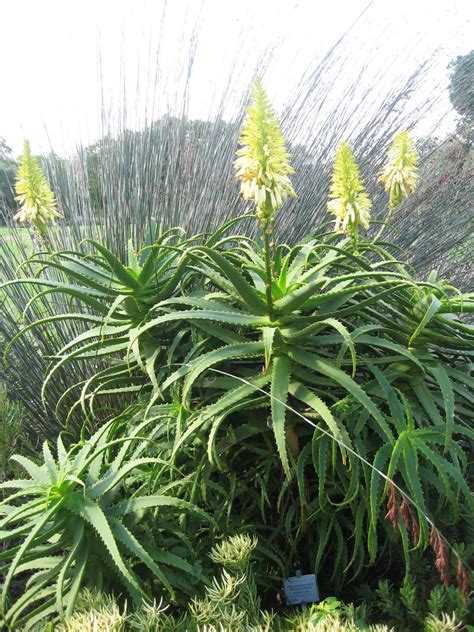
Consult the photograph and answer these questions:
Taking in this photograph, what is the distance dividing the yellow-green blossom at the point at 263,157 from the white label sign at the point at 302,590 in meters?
0.85

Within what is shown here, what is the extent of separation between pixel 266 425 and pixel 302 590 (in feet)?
1.30

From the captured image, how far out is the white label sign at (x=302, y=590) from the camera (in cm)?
128

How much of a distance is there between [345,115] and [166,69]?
97 cm

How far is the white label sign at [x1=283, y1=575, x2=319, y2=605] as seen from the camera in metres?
1.28

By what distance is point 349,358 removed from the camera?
1.45 meters

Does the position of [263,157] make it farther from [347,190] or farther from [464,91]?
[464,91]

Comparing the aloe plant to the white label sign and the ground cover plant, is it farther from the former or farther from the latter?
the white label sign

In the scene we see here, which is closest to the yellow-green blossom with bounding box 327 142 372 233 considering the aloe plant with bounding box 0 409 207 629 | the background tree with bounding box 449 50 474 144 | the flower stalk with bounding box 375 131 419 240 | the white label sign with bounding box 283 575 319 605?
the flower stalk with bounding box 375 131 419 240

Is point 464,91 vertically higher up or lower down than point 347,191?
higher up

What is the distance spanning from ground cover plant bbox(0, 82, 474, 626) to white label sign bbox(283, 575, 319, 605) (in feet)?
0.28

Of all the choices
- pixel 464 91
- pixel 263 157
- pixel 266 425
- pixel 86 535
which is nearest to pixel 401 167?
pixel 263 157

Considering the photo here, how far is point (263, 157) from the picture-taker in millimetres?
1098

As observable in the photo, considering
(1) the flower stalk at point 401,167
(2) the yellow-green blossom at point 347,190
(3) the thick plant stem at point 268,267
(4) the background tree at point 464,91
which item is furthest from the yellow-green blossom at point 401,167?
(4) the background tree at point 464,91

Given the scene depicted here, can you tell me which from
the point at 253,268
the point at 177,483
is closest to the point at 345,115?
the point at 253,268
